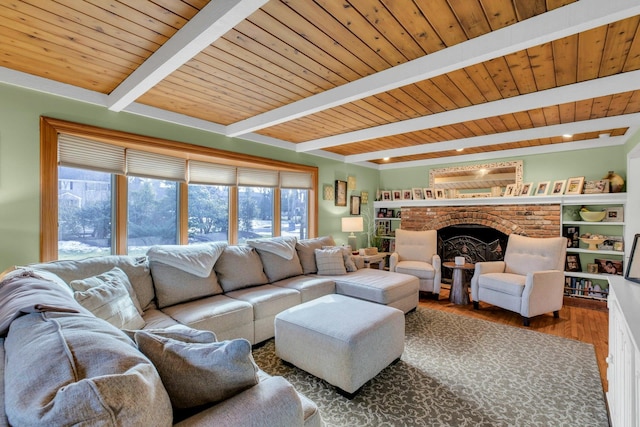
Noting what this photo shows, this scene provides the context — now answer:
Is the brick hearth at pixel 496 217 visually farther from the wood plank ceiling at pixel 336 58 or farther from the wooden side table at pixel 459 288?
the wood plank ceiling at pixel 336 58

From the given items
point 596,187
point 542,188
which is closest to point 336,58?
point 542,188

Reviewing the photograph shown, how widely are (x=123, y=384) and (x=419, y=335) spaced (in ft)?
9.48

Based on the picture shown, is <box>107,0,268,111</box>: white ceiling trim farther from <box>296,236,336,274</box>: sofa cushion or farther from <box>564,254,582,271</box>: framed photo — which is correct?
<box>564,254,582,271</box>: framed photo

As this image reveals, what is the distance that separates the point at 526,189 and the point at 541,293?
1892 mm

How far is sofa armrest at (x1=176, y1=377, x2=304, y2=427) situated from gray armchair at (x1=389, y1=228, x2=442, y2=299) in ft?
11.6

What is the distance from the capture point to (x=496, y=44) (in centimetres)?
167

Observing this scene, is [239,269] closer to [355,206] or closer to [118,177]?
[118,177]

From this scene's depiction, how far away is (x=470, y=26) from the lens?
1646 mm

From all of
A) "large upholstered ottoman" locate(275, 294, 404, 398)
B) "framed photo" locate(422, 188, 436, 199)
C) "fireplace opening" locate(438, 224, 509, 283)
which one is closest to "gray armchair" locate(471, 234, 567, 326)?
"fireplace opening" locate(438, 224, 509, 283)

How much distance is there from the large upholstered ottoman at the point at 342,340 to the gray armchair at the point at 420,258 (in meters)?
1.97

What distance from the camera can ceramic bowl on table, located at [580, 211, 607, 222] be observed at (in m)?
3.95

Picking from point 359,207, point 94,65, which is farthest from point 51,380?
point 359,207

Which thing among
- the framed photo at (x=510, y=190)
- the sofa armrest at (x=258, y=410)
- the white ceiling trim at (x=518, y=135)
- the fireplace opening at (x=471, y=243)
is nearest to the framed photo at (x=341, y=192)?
the white ceiling trim at (x=518, y=135)

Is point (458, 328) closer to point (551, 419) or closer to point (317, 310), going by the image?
point (551, 419)
